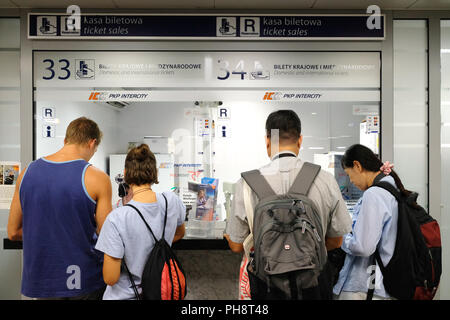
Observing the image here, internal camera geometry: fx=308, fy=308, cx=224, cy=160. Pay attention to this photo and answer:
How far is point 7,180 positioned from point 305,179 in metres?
2.77

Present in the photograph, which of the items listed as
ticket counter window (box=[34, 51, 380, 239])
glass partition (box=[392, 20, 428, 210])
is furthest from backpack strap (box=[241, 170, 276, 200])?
glass partition (box=[392, 20, 428, 210])

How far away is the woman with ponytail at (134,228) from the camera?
4.63ft

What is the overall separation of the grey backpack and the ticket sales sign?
6.38ft

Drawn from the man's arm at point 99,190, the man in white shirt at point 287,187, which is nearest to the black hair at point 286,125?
the man in white shirt at point 287,187

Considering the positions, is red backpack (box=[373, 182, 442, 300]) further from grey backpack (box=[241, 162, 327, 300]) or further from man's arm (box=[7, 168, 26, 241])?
man's arm (box=[7, 168, 26, 241])

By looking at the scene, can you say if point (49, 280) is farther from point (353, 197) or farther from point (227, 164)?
point (353, 197)

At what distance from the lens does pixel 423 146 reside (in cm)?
288

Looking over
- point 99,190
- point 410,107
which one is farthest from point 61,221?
point 410,107

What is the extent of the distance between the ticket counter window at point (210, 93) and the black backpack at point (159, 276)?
1.31m

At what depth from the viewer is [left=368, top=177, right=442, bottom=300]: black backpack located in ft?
5.23

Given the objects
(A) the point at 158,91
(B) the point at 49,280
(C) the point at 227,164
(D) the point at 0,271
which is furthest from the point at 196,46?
(D) the point at 0,271

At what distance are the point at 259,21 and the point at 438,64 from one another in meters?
1.71

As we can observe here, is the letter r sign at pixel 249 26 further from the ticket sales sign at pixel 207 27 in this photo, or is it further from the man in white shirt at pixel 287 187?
the man in white shirt at pixel 287 187

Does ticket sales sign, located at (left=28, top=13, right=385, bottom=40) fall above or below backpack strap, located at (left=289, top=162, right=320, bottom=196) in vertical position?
above
